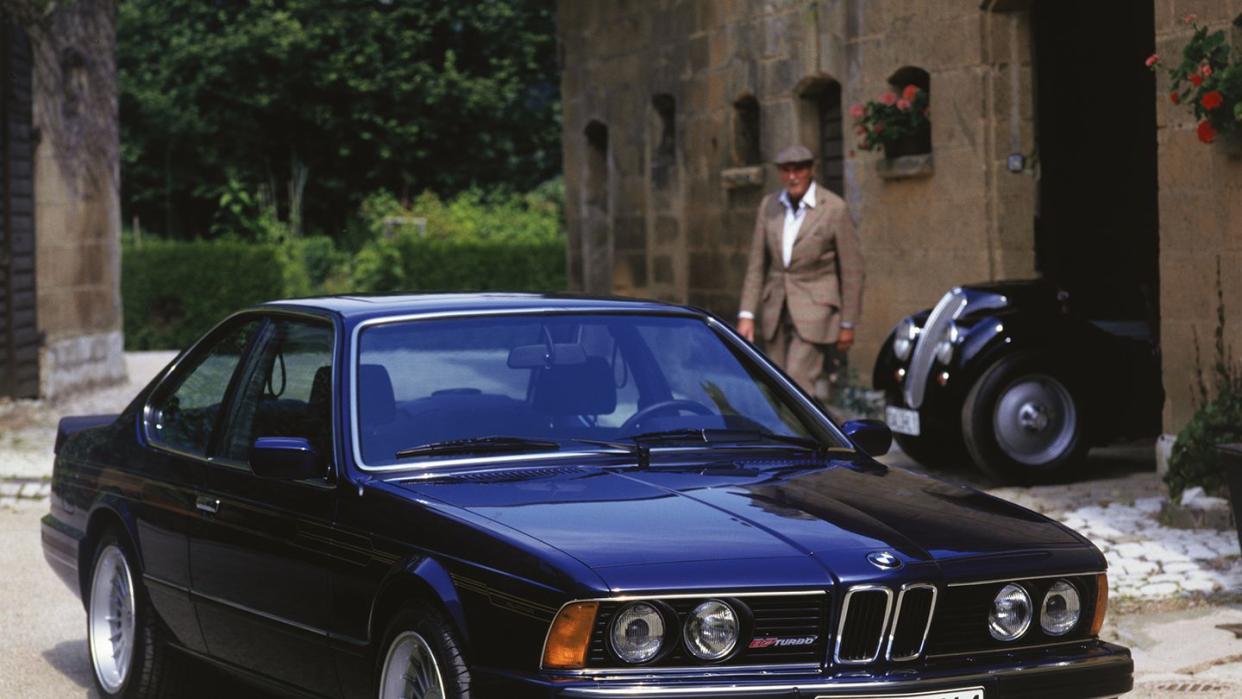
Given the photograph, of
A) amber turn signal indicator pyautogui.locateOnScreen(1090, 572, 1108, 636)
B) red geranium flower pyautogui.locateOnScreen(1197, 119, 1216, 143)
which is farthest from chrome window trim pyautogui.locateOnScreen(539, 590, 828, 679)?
red geranium flower pyautogui.locateOnScreen(1197, 119, 1216, 143)

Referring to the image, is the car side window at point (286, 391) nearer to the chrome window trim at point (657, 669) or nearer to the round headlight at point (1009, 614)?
the chrome window trim at point (657, 669)

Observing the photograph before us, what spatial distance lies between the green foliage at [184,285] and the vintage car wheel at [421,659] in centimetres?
2612

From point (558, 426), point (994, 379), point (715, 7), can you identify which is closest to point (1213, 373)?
point (994, 379)

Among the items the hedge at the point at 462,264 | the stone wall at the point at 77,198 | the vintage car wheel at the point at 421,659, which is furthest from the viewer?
the hedge at the point at 462,264

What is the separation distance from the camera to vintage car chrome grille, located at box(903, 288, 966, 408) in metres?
11.8

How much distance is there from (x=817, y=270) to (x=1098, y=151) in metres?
3.24

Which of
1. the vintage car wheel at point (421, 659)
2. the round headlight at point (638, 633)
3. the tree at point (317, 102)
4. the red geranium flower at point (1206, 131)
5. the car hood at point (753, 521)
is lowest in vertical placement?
the vintage car wheel at point (421, 659)

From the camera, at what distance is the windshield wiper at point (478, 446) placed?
5.60 metres

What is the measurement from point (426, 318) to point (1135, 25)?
9.95 m

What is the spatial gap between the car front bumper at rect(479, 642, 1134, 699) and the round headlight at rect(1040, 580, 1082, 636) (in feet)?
0.18

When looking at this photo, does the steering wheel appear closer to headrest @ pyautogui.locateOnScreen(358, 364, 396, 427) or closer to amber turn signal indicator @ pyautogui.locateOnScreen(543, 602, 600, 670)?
headrest @ pyautogui.locateOnScreen(358, 364, 396, 427)

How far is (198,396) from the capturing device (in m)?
6.83

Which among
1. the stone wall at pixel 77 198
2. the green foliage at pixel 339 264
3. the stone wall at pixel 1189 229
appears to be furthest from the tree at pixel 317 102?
the stone wall at pixel 1189 229

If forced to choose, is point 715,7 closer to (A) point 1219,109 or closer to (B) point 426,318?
(A) point 1219,109
